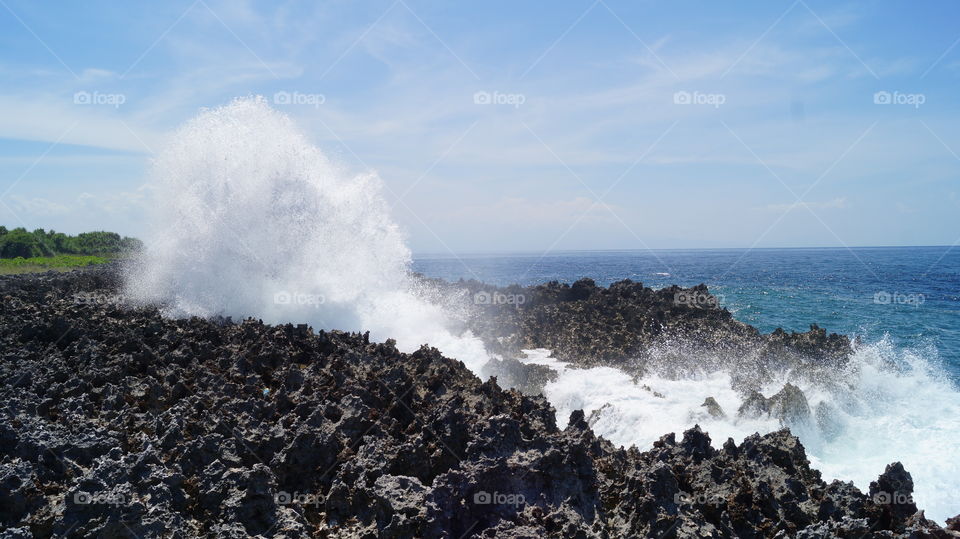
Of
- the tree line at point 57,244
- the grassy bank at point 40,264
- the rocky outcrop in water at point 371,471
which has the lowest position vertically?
the rocky outcrop in water at point 371,471

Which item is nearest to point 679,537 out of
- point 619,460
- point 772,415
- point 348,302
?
point 619,460

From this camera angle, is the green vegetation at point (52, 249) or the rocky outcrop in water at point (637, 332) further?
the green vegetation at point (52, 249)

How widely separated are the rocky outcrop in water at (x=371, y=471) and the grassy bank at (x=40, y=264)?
44.1 m

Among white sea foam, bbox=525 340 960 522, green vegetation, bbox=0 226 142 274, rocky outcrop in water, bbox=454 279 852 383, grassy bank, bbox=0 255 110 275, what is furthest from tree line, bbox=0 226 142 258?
white sea foam, bbox=525 340 960 522

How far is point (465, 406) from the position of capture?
8.49 meters

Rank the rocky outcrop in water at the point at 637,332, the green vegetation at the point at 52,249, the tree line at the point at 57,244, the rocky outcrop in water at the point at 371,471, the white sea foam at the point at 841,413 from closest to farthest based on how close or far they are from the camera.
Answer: the rocky outcrop in water at the point at 371,471
the white sea foam at the point at 841,413
the rocky outcrop in water at the point at 637,332
the green vegetation at the point at 52,249
the tree line at the point at 57,244

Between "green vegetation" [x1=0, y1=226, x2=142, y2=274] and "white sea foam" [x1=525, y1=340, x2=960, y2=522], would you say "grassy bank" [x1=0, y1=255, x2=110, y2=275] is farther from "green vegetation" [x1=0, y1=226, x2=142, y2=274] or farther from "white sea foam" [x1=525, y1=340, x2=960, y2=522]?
"white sea foam" [x1=525, y1=340, x2=960, y2=522]

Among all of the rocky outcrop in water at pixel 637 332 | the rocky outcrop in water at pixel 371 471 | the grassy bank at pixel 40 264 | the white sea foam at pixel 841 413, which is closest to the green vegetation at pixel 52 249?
the grassy bank at pixel 40 264

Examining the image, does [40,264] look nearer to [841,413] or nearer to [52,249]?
[52,249]

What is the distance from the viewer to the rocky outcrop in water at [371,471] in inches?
224

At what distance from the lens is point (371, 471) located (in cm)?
662

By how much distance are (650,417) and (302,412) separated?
8.61 meters

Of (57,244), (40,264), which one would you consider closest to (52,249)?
(57,244)

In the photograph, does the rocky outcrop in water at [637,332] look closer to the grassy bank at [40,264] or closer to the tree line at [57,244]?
the grassy bank at [40,264]
